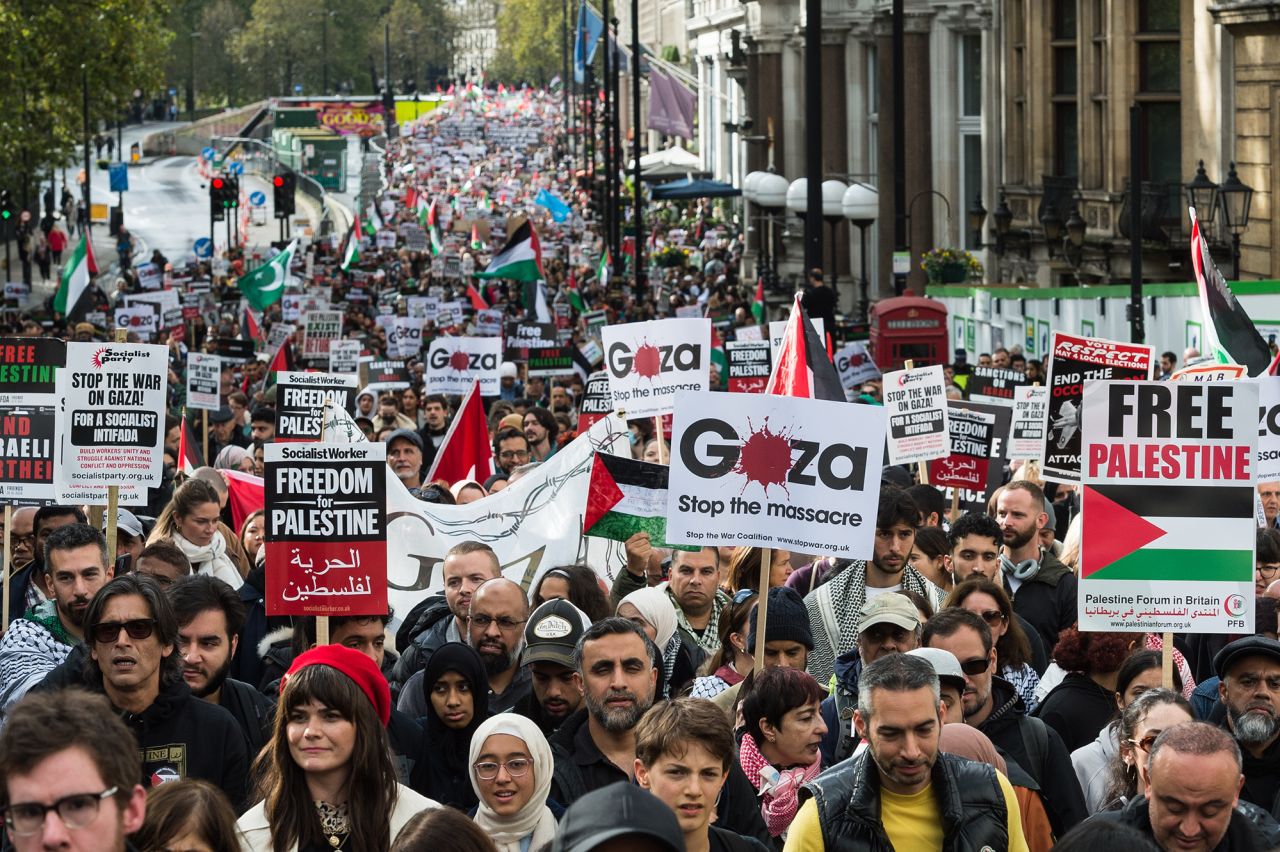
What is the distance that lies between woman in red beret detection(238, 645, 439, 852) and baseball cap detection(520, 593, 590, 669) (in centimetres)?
141

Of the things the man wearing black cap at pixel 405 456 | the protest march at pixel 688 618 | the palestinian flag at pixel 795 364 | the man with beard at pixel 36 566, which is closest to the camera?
the protest march at pixel 688 618

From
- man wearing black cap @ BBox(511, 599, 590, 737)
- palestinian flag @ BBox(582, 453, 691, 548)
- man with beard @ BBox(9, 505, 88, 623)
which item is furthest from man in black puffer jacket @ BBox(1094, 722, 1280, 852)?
palestinian flag @ BBox(582, 453, 691, 548)

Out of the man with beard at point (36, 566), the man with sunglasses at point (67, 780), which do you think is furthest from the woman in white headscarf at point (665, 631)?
the man with sunglasses at point (67, 780)

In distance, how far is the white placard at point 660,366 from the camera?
52.4ft

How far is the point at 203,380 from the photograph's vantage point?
820 inches

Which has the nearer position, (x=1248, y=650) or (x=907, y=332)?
(x=1248, y=650)

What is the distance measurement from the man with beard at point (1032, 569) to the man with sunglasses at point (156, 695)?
13.7 feet

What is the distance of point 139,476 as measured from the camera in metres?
11.9

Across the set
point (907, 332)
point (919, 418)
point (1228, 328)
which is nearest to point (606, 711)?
point (1228, 328)

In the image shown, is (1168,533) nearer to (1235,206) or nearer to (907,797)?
(907,797)

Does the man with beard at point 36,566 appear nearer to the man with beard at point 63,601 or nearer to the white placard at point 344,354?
the man with beard at point 63,601

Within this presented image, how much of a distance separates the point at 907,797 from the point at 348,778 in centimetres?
147

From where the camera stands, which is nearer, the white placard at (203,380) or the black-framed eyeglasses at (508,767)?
the black-framed eyeglasses at (508,767)

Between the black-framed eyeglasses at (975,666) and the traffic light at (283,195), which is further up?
the traffic light at (283,195)
